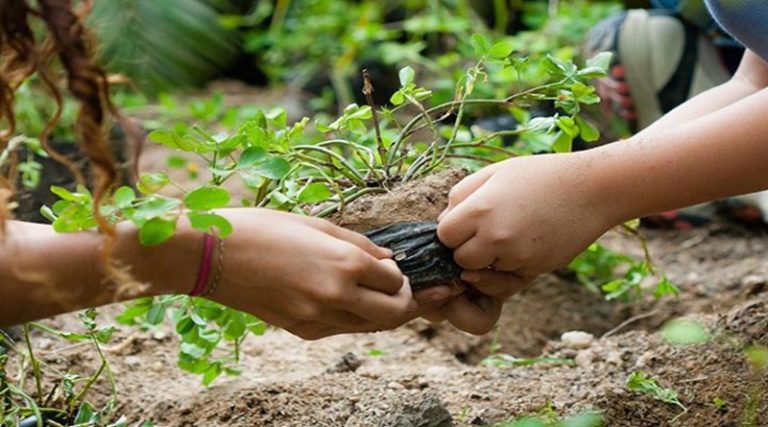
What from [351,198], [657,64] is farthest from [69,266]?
[657,64]

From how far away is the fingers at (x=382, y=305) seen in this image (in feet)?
4.23

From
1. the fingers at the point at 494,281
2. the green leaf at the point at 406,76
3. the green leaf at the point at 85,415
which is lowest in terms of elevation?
the green leaf at the point at 85,415

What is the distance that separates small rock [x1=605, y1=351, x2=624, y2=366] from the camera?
5.75 ft

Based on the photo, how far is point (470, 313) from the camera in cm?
149

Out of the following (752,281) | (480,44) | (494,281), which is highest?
(480,44)

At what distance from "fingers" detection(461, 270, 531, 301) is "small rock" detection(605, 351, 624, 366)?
1.06 feet

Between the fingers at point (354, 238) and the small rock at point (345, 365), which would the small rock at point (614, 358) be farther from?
the fingers at point (354, 238)

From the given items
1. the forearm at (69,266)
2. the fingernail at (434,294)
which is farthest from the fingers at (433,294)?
the forearm at (69,266)

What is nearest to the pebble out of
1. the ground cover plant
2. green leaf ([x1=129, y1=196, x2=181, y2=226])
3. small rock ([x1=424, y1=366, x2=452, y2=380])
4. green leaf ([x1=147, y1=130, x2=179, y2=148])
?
the ground cover plant

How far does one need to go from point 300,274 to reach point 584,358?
720 mm

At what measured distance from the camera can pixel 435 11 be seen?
3844mm

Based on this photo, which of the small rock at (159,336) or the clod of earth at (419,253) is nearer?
the clod of earth at (419,253)

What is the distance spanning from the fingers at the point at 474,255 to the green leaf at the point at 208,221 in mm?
347

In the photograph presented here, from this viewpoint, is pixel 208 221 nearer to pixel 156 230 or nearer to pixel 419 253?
pixel 156 230
